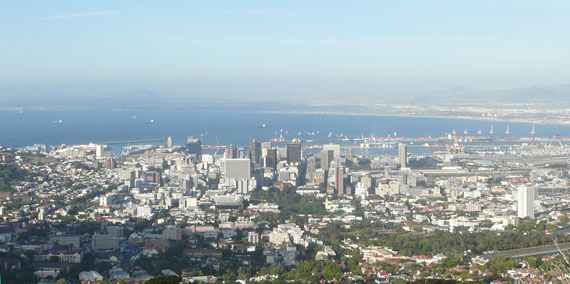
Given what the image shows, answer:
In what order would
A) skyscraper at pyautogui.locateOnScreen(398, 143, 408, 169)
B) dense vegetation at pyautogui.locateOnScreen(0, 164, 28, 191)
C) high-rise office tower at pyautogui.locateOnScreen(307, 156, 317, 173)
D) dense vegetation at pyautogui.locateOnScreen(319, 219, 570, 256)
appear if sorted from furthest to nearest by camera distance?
skyscraper at pyautogui.locateOnScreen(398, 143, 408, 169) < high-rise office tower at pyautogui.locateOnScreen(307, 156, 317, 173) < dense vegetation at pyautogui.locateOnScreen(0, 164, 28, 191) < dense vegetation at pyautogui.locateOnScreen(319, 219, 570, 256)

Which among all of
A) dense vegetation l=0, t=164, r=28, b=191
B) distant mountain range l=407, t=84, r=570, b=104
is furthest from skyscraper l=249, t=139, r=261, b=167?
distant mountain range l=407, t=84, r=570, b=104

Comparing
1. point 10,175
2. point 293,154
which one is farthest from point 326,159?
point 10,175

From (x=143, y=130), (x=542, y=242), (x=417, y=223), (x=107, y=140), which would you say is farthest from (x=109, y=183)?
(x=143, y=130)

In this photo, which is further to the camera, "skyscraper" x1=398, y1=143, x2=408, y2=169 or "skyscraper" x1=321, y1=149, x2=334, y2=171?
"skyscraper" x1=398, y1=143, x2=408, y2=169

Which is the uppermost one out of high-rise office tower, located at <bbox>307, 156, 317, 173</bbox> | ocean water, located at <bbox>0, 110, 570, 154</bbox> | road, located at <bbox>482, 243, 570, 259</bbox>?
road, located at <bbox>482, 243, 570, 259</bbox>

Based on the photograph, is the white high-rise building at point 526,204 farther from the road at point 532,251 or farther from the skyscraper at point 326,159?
the skyscraper at point 326,159

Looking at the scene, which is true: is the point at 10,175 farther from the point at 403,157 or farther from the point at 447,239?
the point at 403,157

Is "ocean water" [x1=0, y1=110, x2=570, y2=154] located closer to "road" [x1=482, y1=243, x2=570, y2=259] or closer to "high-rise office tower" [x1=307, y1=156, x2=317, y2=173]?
"high-rise office tower" [x1=307, y1=156, x2=317, y2=173]

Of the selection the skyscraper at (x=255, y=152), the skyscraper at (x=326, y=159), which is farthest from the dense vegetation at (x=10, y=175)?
the skyscraper at (x=326, y=159)
